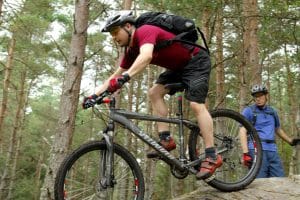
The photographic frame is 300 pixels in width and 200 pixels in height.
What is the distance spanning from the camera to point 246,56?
34.2 feet

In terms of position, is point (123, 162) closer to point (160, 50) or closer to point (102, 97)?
point (102, 97)

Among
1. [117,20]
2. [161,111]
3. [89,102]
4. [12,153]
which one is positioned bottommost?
[89,102]

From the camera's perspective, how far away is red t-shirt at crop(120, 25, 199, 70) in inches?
154

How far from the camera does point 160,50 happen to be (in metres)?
4.16

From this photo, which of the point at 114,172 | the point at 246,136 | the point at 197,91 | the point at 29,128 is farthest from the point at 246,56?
the point at 29,128

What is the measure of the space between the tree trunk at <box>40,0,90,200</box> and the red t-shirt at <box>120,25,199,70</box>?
113cm

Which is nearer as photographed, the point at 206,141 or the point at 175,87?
the point at 206,141

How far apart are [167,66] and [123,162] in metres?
1.14

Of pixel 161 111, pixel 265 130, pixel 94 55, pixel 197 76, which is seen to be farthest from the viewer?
pixel 94 55

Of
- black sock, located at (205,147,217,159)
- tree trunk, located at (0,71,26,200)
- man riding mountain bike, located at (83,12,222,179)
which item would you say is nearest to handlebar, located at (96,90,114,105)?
man riding mountain bike, located at (83,12,222,179)

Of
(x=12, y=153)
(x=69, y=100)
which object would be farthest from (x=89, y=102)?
(x=12, y=153)

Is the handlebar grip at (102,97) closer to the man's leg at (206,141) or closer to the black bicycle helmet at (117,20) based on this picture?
the black bicycle helmet at (117,20)

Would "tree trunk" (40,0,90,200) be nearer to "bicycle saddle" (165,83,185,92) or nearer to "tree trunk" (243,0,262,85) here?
"bicycle saddle" (165,83,185,92)

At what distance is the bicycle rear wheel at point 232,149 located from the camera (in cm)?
473
